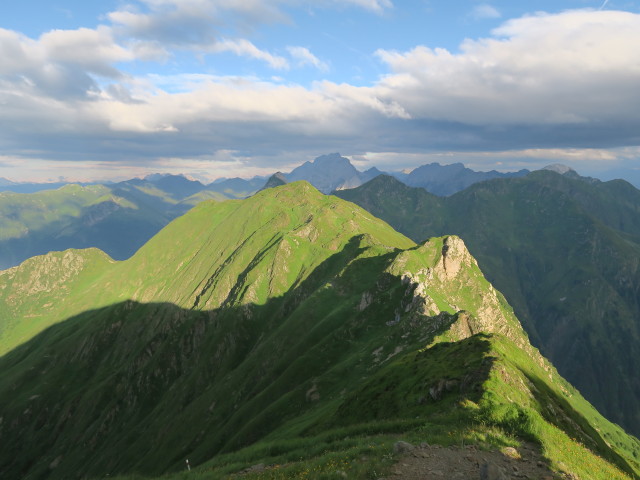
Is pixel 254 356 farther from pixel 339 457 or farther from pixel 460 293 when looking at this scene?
pixel 339 457

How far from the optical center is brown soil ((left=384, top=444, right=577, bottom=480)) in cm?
2272

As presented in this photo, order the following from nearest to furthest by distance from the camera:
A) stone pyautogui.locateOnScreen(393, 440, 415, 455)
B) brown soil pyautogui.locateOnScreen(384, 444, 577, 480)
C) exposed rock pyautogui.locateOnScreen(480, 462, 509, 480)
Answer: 1. exposed rock pyautogui.locateOnScreen(480, 462, 509, 480)
2. brown soil pyautogui.locateOnScreen(384, 444, 577, 480)
3. stone pyautogui.locateOnScreen(393, 440, 415, 455)

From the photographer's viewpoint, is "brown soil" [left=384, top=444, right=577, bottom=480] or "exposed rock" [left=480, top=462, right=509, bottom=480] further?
"brown soil" [left=384, top=444, right=577, bottom=480]

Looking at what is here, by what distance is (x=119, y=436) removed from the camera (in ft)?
642

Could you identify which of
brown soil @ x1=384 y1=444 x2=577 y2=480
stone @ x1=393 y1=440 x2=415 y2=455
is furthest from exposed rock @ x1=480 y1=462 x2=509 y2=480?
stone @ x1=393 y1=440 x2=415 y2=455

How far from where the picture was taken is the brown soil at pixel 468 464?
894 inches

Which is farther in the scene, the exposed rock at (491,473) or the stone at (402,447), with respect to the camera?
the stone at (402,447)

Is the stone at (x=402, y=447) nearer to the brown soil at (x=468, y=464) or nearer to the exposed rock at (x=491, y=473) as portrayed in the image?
the brown soil at (x=468, y=464)

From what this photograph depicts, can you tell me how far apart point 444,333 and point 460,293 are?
113 meters

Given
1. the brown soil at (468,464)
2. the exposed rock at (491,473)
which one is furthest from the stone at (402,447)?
the exposed rock at (491,473)

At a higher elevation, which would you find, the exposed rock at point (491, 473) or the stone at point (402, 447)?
the exposed rock at point (491, 473)

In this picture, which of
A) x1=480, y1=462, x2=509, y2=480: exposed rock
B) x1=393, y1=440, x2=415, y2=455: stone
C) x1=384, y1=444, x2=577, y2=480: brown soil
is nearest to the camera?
x1=480, y1=462, x2=509, y2=480: exposed rock

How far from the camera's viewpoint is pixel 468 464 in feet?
79.1

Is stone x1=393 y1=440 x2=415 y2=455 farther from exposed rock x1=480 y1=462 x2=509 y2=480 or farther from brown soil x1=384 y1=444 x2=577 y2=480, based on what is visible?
exposed rock x1=480 y1=462 x2=509 y2=480
